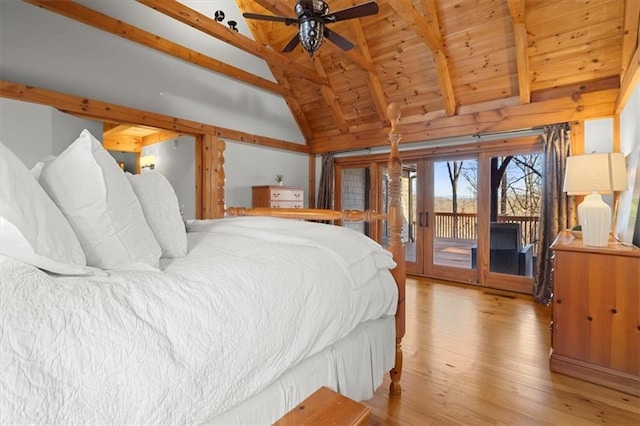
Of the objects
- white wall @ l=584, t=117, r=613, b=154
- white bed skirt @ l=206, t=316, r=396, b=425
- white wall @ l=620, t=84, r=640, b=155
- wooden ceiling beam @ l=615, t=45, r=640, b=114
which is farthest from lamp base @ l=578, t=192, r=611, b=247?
white wall @ l=584, t=117, r=613, b=154

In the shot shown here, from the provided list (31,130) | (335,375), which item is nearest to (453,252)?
(335,375)

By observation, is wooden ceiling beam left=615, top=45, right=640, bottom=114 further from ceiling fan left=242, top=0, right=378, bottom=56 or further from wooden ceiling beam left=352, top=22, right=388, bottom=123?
wooden ceiling beam left=352, top=22, right=388, bottom=123

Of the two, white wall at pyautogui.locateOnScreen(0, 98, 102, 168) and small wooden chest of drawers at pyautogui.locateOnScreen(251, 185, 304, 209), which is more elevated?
white wall at pyautogui.locateOnScreen(0, 98, 102, 168)

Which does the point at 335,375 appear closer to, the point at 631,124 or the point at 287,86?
the point at 631,124

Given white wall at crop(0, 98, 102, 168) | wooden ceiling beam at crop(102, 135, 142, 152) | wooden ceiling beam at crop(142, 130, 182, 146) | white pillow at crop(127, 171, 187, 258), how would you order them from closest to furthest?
white pillow at crop(127, 171, 187, 258), white wall at crop(0, 98, 102, 168), wooden ceiling beam at crop(142, 130, 182, 146), wooden ceiling beam at crop(102, 135, 142, 152)

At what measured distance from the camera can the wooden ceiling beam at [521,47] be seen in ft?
10.2

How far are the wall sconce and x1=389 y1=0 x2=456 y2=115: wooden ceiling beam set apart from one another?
5090 millimetres

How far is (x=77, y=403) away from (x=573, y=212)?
4570 millimetres

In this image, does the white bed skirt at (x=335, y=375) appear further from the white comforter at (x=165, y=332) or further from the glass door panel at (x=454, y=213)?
the glass door panel at (x=454, y=213)

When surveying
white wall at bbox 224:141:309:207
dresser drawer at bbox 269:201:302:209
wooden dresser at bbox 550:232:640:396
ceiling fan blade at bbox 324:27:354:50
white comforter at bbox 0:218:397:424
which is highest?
ceiling fan blade at bbox 324:27:354:50

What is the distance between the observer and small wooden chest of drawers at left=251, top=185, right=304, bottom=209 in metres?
5.02

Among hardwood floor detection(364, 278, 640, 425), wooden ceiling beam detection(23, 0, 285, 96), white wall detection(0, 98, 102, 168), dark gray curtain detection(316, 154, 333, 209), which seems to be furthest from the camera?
dark gray curtain detection(316, 154, 333, 209)

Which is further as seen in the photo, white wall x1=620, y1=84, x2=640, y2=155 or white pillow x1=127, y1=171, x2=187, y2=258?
white wall x1=620, y1=84, x2=640, y2=155

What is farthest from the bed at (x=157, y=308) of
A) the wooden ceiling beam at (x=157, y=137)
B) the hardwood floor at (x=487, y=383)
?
the wooden ceiling beam at (x=157, y=137)
